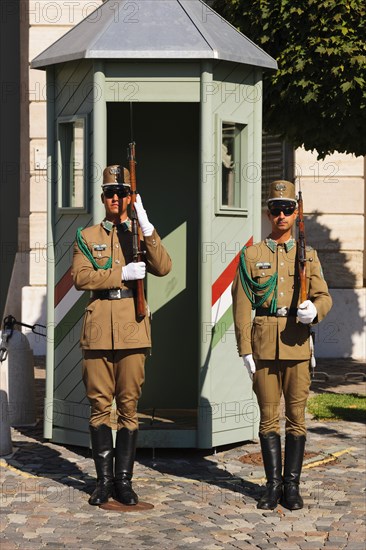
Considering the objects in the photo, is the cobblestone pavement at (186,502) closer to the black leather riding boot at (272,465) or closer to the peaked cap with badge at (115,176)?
the black leather riding boot at (272,465)

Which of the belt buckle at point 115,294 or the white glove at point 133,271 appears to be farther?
the belt buckle at point 115,294

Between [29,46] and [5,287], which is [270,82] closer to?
[29,46]

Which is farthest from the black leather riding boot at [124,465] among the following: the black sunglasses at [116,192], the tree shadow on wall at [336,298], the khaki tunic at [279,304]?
the tree shadow on wall at [336,298]

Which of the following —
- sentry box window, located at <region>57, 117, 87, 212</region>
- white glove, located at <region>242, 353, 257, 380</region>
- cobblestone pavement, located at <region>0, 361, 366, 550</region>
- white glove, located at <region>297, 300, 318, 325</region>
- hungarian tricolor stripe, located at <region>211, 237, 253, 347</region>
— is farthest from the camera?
sentry box window, located at <region>57, 117, 87, 212</region>

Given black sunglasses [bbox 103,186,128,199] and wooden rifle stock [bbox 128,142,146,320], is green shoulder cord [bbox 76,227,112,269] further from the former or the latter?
black sunglasses [bbox 103,186,128,199]

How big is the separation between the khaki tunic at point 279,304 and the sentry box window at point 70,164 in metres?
1.99

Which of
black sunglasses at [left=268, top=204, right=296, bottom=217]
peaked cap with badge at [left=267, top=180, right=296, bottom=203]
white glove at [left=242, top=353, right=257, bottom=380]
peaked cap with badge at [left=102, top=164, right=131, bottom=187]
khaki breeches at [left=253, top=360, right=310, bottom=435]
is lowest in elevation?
khaki breeches at [left=253, top=360, right=310, bottom=435]

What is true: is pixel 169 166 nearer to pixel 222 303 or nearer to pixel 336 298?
pixel 222 303

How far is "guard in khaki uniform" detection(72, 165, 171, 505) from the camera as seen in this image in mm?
7438

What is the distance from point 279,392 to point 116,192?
59.6 inches

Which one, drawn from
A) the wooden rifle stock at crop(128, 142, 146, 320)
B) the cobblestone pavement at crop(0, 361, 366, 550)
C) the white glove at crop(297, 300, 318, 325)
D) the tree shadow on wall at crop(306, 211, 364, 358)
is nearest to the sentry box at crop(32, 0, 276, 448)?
the cobblestone pavement at crop(0, 361, 366, 550)

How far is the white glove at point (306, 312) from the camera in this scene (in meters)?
7.18

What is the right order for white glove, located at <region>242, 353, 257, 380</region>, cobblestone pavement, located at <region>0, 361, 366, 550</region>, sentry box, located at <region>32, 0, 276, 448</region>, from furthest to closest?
sentry box, located at <region>32, 0, 276, 448</region>
white glove, located at <region>242, 353, 257, 380</region>
cobblestone pavement, located at <region>0, 361, 366, 550</region>

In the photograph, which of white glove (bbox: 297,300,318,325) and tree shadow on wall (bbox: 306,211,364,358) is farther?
tree shadow on wall (bbox: 306,211,364,358)
